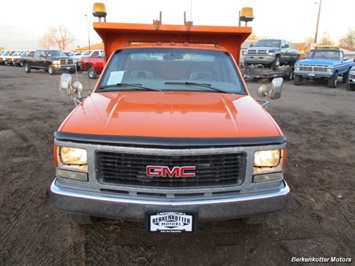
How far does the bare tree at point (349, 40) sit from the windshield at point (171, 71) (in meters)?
77.2

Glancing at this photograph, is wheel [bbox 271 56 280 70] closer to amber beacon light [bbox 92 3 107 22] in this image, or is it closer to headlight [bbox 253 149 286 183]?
amber beacon light [bbox 92 3 107 22]

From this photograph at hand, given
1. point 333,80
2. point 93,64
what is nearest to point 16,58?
point 93,64

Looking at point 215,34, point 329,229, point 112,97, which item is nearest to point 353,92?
point 215,34

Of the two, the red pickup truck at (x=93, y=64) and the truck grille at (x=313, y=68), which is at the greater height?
the truck grille at (x=313, y=68)

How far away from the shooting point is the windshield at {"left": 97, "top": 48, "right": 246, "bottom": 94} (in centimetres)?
365

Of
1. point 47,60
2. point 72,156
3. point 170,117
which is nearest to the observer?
point 72,156

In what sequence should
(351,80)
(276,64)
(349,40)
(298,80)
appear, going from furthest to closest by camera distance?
(349,40) → (276,64) → (298,80) → (351,80)

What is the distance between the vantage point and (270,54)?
1870cm

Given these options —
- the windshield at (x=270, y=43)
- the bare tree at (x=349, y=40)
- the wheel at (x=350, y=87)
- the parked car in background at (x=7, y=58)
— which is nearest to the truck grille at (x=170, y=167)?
the wheel at (x=350, y=87)

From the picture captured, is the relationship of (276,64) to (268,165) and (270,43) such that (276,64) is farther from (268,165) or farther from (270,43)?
(268,165)

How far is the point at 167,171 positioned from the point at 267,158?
0.84 metres

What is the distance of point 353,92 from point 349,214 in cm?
1327

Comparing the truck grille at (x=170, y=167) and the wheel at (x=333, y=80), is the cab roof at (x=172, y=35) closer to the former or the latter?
the truck grille at (x=170, y=167)

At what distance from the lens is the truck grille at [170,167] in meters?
2.38
